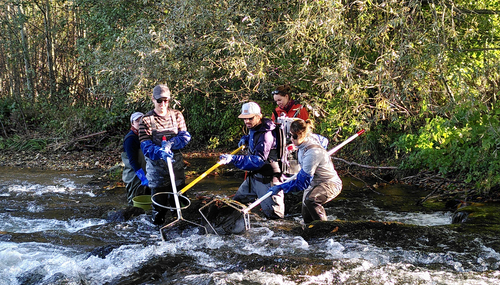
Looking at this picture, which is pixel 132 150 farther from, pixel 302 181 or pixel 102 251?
pixel 302 181

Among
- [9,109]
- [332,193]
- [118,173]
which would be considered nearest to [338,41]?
[332,193]

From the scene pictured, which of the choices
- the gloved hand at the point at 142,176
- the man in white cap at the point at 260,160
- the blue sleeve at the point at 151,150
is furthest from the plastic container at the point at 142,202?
the man in white cap at the point at 260,160

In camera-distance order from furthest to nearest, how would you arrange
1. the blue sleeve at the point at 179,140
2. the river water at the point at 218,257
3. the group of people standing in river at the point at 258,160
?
1. the blue sleeve at the point at 179,140
2. the group of people standing in river at the point at 258,160
3. the river water at the point at 218,257

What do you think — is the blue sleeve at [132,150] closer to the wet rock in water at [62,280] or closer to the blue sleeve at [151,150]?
the blue sleeve at [151,150]

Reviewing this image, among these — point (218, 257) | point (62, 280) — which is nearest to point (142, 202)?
point (218, 257)

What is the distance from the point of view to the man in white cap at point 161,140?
18.3ft

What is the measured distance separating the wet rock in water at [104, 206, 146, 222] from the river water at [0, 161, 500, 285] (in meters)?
0.12

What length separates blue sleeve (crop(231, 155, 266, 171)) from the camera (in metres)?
5.55

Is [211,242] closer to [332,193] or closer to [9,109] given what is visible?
[332,193]

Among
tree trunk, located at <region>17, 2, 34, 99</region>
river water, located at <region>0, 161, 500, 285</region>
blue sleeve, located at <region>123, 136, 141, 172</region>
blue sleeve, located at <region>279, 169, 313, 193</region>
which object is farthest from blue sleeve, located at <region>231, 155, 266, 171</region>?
tree trunk, located at <region>17, 2, 34, 99</region>

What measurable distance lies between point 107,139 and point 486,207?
39.3 ft

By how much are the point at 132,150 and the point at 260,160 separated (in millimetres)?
2244

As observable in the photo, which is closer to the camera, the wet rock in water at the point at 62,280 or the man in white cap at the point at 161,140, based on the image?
the wet rock in water at the point at 62,280

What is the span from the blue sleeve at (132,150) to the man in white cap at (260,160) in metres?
1.74
